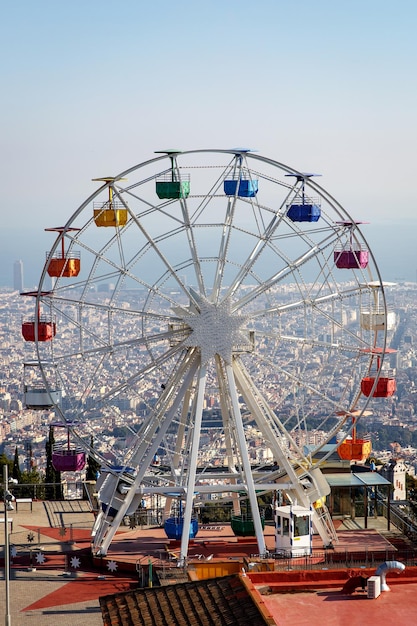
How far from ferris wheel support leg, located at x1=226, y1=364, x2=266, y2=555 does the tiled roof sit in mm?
10074

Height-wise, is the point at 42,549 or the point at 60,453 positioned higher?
the point at 60,453

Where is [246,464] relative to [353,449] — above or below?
below

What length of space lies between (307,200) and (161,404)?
7308 millimetres

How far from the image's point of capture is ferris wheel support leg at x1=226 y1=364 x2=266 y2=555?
40125 millimetres

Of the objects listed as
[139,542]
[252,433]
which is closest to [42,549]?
[139,542]

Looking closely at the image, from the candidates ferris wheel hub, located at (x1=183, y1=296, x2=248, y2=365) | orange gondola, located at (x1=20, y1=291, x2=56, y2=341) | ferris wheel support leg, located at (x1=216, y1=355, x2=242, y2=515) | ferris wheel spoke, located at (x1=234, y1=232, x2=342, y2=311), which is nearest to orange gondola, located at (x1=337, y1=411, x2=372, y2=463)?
ferris wheel support leg, located at (x1=216, y1=355, x2=242, y2=515)

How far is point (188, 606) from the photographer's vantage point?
28922 mm

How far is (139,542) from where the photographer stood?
42594mm

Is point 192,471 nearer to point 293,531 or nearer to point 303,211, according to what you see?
point 293,531

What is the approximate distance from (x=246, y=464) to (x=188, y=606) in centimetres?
1190

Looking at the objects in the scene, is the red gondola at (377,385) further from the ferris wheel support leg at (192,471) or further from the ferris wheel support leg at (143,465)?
the ferris wheel support leg at (143,465)

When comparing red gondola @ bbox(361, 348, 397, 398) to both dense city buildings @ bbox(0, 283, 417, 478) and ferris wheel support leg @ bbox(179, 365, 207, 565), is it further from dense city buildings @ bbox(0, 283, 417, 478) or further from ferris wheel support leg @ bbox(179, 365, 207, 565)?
dense city buildings @ bbox(0, 283, 417, 478)

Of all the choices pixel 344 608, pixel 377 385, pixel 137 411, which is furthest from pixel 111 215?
pixel 137 411

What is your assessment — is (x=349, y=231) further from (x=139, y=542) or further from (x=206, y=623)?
(x=206, y=623)
